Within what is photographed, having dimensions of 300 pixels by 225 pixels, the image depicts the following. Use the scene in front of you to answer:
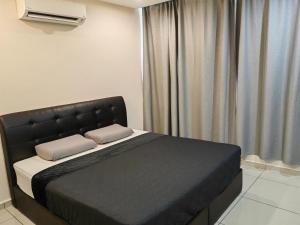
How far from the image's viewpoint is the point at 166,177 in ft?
6.55

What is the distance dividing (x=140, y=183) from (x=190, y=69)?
7.23 ft

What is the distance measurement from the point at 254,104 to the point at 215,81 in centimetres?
61

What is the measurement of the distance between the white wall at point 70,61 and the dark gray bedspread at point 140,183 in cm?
98

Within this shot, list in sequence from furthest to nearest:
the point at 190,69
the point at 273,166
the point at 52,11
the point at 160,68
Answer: the point at 160,68 → the point at 190,69 → the point at 273,166 → the point at 52,11

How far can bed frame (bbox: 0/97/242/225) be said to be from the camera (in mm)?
2123

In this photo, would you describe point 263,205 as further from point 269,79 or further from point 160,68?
point 160,68

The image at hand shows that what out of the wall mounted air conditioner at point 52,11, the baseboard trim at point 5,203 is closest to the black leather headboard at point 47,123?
the baseboard trim at point 5,203

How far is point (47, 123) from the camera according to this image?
9.10ft

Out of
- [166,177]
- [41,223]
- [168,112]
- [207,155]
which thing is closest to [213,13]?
[168,112]

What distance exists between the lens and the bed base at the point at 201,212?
1.94 m

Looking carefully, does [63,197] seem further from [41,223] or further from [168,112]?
[168,112]

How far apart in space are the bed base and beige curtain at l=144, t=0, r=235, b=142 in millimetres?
1112

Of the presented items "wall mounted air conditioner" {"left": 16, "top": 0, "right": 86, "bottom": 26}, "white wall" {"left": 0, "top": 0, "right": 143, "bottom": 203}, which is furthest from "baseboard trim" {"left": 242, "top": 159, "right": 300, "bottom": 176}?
"wall mounted air conditioner" {"left": 16, "top": 0, "right": 86, "bottom": 26}

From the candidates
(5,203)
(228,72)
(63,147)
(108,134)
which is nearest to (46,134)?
(63,147)
